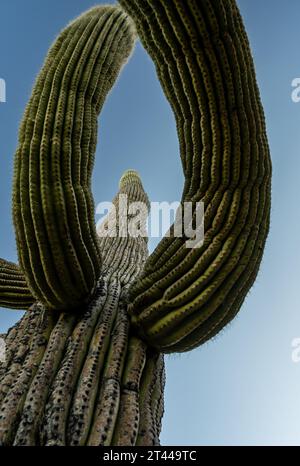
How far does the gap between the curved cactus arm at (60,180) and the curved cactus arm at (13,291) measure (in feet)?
2.18

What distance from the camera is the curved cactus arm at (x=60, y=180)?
267cm

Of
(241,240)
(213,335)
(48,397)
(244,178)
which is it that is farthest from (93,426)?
(244,178)

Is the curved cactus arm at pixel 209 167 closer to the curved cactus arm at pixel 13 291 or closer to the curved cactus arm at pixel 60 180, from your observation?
the curved cactus arm at pixel 60 180

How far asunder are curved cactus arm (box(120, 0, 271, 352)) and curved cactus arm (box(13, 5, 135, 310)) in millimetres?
409

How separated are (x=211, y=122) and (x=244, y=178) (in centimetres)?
35

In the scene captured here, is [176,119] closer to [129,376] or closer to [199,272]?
[199,272]

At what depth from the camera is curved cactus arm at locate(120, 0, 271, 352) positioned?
8.47ft

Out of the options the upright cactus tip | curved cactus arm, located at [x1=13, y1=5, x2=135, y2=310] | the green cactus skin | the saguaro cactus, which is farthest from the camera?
the upright cactus tip

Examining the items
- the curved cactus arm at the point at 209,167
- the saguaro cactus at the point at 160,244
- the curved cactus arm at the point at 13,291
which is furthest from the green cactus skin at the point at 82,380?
the curved cactus arm at the point at 13,291

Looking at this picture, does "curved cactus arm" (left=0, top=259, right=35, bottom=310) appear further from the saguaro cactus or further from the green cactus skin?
the saguaro cactus

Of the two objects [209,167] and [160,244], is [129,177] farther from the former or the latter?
[209,167]

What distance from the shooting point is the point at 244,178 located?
271 centimetres

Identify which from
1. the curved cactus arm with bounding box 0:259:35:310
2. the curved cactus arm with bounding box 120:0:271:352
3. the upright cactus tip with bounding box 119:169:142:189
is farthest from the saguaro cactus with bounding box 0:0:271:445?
the upright cactus tip with bounding box 119:169:142:189

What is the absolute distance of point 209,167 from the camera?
9.09 feet
